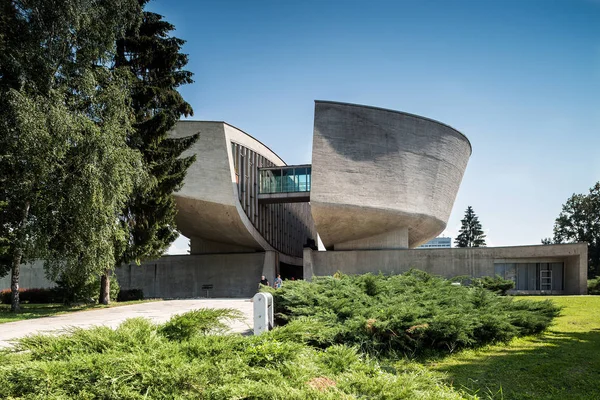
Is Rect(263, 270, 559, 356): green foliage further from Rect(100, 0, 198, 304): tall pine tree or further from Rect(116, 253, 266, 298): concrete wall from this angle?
Rect(116, 253, 266, 298): concrete wall

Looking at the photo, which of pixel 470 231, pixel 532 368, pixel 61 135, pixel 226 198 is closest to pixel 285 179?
pixel 226 198

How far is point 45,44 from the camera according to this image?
55.2ft

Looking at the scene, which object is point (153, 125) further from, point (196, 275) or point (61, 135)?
point (196, 275)

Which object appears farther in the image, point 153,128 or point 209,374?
point 153,128

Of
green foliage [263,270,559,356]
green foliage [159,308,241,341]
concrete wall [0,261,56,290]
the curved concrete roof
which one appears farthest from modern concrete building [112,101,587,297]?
green foliage [159,308,241,341]

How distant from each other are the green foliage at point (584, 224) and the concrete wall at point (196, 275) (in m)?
37.2

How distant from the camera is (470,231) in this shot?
69562 millimetres

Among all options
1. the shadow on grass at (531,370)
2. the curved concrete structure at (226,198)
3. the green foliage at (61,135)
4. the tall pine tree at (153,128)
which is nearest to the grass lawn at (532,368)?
the shadow on grass at (531,370)

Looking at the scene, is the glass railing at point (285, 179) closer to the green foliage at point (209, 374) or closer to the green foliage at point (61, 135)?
the green foliage at point (61, 135)

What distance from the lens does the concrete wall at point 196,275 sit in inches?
1287

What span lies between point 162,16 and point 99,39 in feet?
18.6

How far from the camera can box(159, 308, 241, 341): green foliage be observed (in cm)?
557

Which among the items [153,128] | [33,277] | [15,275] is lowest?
[33,277]

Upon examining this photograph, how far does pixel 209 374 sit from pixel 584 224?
186ft
